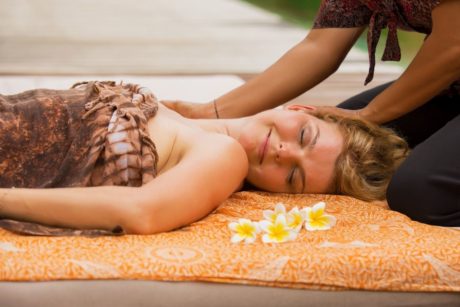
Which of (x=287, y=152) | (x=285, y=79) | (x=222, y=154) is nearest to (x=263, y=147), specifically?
(x=287, y=152)

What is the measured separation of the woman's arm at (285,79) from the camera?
2.85 metres

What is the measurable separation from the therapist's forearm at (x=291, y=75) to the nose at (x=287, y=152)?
0.61 meters

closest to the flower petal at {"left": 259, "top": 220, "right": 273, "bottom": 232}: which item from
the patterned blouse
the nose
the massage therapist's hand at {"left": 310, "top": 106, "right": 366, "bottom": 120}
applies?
the nose

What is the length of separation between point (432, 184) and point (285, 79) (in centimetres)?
87

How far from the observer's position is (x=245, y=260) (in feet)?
6.04

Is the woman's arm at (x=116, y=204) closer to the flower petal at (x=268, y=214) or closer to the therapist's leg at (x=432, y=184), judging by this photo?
the flower petal at (x=268, y=214)

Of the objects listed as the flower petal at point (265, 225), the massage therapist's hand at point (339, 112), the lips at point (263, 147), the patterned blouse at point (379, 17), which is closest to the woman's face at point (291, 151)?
the lips at point (263, 147)

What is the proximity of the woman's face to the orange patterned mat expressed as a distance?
12.2 inches

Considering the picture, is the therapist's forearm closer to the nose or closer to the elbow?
the nose

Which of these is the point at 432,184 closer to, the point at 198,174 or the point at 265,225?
the point at 265,225

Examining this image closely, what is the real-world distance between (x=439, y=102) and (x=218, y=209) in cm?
93

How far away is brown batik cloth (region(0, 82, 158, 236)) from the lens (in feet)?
6.93

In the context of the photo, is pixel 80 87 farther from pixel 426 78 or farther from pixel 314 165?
pixel 426 78

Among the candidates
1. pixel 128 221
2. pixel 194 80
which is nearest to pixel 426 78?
pixel 128 221
